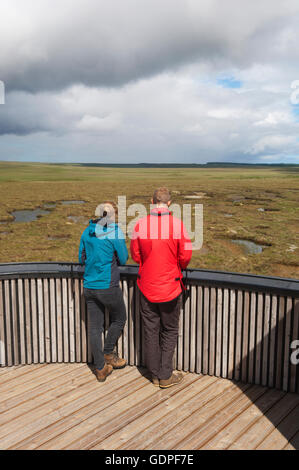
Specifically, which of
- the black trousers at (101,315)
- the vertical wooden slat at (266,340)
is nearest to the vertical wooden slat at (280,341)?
the vertical wooden slat at (266,340)

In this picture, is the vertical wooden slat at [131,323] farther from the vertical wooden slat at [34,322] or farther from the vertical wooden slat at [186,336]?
the vertical wooden slat at [34,322]

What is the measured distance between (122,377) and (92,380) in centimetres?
35

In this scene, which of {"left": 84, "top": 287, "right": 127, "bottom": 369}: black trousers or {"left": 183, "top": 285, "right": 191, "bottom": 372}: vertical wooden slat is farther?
{"left": 183, "top": 285, "right": 191, "bottom": 372}: vertical wooden slat

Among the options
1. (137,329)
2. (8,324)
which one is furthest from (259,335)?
(8,324)

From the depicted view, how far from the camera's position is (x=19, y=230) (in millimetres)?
20859

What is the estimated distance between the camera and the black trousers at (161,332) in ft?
13.6

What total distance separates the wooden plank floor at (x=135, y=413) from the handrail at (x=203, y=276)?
1.15m

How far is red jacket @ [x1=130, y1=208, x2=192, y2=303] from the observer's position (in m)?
3.90

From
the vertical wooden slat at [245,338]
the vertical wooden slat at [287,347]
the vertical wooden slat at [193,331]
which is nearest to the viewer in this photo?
the vertical wooden slat at [287,347]

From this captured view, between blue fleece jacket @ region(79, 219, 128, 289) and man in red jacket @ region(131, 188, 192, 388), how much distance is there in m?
0.18

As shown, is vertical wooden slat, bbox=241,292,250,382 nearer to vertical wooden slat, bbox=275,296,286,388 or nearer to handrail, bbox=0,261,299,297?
handrail, bbox=0,261,299,297

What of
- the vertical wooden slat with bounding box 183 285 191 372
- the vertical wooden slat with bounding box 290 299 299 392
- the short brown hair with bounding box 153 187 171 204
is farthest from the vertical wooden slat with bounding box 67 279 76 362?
the vertical wooden slat with bounding box 290 299 299 392

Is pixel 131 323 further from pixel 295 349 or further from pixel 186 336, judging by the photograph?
pixel 295 349
